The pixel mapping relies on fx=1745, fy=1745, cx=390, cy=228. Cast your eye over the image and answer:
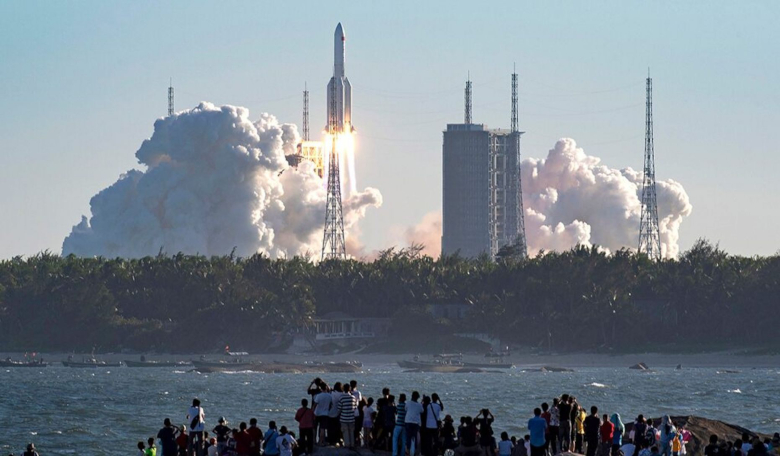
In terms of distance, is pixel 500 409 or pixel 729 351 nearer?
pixel 500 409

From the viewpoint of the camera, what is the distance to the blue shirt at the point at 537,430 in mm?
52656

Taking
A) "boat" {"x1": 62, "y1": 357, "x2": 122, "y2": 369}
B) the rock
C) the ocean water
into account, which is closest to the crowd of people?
the rock

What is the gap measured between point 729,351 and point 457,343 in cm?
3045

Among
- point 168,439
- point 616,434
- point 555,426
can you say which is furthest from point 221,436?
point 616,434

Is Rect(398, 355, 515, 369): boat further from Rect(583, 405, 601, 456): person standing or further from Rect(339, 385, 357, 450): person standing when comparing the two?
Rect(339, 385, 357, 450): person standing

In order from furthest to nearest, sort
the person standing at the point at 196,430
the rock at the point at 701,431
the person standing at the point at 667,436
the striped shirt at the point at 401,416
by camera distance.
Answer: the rock at the point at 701,431 → the person standing at the point at 667,436 → the person standing at the point at 196,430 → the striped shirt at the point at 401,416

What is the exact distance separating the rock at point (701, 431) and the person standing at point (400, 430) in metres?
14.0

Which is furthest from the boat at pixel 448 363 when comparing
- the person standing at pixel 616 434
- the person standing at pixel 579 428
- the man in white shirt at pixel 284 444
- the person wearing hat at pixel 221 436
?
the man in white shirt at pixel 284 444

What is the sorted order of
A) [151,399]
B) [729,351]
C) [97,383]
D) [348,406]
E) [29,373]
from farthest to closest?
1. [729,351]
2. [29,373]
3. [97,383]
4. [151,399]
5. [348,406]

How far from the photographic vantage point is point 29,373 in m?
179

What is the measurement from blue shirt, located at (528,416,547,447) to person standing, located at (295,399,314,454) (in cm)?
665

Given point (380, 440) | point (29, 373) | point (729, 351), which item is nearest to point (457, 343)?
point (729, 351)

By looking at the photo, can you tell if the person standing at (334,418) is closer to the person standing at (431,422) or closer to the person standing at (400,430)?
the person standing at (400,430)

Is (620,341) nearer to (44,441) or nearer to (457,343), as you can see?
(457,343)
